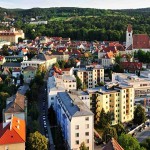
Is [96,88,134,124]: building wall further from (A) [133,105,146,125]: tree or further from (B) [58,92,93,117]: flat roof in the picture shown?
(B) [58,92,93,117]: flat roof

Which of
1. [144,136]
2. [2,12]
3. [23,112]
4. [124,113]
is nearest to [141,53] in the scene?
[124,113]

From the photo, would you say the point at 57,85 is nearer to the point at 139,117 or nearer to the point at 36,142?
the point at 139,117

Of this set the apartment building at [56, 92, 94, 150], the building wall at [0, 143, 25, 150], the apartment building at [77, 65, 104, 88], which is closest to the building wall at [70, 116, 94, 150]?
the apartment building at [56, 92, 94, 150]

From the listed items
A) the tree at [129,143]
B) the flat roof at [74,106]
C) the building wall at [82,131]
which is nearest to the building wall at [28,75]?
the flat roof at [74,106]

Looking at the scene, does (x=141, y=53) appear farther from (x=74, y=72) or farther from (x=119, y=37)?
(x=119, y=37)

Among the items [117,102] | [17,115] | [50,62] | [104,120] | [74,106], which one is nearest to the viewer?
[74,106]

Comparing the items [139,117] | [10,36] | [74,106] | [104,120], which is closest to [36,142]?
[74,106]

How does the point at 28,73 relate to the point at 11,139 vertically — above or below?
above
